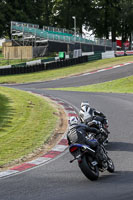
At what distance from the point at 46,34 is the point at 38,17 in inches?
1202

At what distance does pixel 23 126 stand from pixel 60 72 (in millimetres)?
33455

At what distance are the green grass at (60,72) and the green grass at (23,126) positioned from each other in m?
23.8

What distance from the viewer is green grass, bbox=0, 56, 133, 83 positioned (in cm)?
4572

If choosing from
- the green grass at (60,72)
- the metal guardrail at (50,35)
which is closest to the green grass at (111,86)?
the green grass at (60,72)

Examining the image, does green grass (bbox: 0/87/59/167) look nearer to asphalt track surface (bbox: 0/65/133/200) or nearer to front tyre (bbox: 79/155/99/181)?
asphalt track surface (bbox: 0/65/133/200)

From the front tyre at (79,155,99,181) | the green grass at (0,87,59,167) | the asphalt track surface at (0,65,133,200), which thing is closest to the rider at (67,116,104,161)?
the front tyre at (79,155,99,181)

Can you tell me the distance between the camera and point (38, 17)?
89875 mm

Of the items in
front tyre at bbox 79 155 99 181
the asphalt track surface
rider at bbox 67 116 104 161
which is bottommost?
the asphalt track surface

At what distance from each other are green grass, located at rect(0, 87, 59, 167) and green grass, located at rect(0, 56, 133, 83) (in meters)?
23.8

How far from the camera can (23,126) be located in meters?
15.1

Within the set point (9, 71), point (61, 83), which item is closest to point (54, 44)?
point (9, 71)

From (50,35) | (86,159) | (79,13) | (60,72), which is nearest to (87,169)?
(86,159)

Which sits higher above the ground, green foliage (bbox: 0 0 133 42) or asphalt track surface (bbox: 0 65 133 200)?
green foliage (bbox: 0 0 133 42)

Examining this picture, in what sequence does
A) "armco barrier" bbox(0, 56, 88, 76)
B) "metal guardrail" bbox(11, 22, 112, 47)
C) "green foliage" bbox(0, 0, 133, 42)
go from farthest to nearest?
"green foliage" bbox(0, 0, 133, 42) → "metal guardrail" bbox(11, 22, 112, 47) → "armco barrier" bbox(0, 56, 88, 76)
